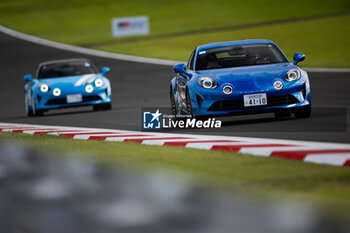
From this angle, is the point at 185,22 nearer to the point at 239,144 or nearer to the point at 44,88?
the point at 44,88

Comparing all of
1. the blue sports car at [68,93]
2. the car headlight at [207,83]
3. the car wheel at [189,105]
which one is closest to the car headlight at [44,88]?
the blue sports car at [68,93]

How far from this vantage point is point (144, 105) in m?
19.0

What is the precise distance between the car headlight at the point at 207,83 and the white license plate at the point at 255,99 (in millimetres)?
503

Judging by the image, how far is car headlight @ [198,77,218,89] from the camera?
11766 mm

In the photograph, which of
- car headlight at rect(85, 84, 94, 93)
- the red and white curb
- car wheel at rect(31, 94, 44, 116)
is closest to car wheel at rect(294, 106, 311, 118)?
the red and white curb

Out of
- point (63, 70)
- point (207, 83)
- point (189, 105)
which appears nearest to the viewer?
point (207, 83)

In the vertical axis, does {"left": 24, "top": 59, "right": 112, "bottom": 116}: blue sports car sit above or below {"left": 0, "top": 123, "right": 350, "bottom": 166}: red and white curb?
below

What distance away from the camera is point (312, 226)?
5.15 meters

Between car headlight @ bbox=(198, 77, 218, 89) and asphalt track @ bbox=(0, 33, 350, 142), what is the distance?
0.66m

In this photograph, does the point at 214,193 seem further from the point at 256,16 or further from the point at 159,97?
the point at 256,16

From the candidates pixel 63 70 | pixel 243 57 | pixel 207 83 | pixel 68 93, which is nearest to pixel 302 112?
pixel 243 57

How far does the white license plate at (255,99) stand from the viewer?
11602 millimetres

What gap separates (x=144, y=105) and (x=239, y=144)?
9.69 metres

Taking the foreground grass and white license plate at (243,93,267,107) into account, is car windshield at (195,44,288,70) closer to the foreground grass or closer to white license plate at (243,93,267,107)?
white license plate at (243,93,267,107)
